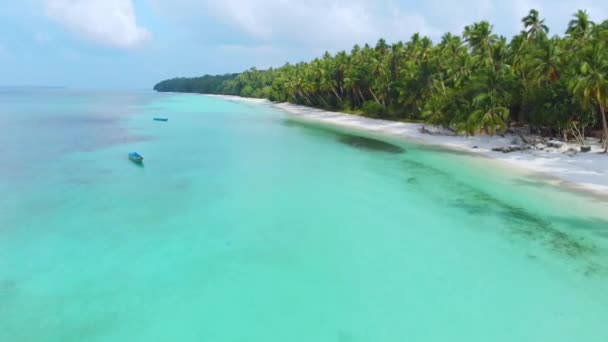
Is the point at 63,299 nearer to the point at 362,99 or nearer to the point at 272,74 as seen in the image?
the point at 362,99

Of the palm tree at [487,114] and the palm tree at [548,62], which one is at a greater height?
the palm tree at [548,62]

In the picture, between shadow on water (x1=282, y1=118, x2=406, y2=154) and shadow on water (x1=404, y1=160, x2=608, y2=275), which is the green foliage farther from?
shadow on water (x1=404, y1=160, x2=608, y2=275)

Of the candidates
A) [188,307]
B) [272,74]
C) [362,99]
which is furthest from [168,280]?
[272,74]

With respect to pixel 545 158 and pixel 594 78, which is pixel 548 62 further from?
pixel 545 158

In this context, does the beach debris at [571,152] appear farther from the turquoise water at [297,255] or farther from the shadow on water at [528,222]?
the shadow on water at [528,222]

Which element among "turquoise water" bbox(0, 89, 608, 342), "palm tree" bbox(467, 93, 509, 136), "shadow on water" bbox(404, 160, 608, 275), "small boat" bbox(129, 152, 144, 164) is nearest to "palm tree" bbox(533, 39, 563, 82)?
"palm tree" bbox(467, 93, 509, 136)

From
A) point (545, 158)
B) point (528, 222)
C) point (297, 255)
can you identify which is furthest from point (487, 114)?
point (297, 255)

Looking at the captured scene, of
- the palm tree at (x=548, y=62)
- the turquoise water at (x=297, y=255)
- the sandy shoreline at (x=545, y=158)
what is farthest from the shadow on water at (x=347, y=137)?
the palm tree at (x=548, y=62)
